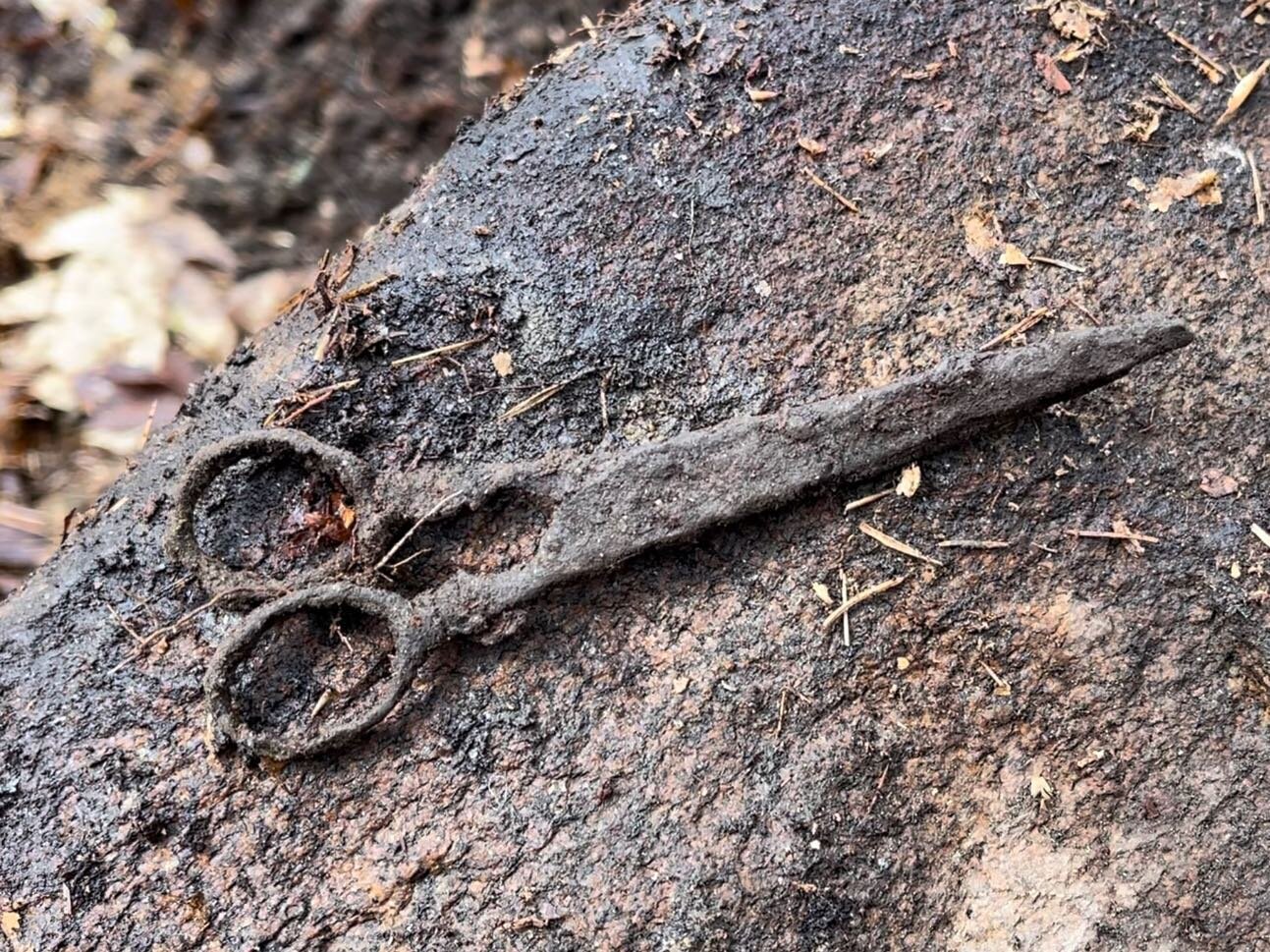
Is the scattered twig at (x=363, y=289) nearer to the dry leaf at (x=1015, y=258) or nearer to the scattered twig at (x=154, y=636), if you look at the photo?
the scattered twig at (x=154, y=636)

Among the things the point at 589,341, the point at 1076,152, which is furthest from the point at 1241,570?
the point at 589,341

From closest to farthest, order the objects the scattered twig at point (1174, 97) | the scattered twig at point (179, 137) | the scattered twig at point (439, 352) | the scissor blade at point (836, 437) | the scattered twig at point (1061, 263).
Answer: the scissor blade at point (836, 437)
the scattered twig at point (439, 352)
the scattered twig at point (1061, 263)
the scattered twig at point (1174, 97)
the scattered twig at point (179, 137)

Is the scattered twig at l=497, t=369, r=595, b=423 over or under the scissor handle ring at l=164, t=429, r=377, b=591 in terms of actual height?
under

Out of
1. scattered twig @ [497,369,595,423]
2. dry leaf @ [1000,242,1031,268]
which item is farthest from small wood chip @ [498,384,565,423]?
dry leaf @ [1000,242,1031,268]

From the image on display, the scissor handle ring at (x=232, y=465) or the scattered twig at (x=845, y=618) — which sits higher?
the scissor handle ring at (x=232, y=465)

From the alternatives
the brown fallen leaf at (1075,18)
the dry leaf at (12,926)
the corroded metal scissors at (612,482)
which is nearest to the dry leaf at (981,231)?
the corroded metal scissors at (612,482)

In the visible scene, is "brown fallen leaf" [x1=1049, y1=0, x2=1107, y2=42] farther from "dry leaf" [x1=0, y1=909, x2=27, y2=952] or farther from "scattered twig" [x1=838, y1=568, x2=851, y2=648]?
"dry leaf" [x1=0, y1=909, x2=27, y2=952]

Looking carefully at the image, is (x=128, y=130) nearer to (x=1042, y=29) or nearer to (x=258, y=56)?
(x=258, y=56)
